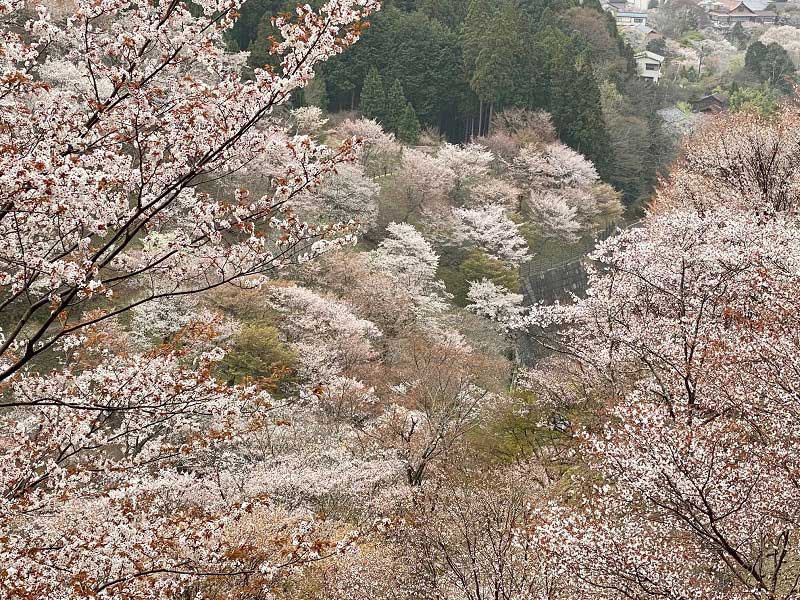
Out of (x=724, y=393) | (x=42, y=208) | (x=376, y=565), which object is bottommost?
(x=376, y=565)

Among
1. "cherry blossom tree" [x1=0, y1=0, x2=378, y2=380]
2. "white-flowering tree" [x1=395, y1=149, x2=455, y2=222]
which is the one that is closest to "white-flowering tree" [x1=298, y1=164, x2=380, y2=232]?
"white-flowering tree" [x1=395, y1=149, x2=455, y2=222]

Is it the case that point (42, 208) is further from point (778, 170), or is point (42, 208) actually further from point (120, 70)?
point (778, 170)

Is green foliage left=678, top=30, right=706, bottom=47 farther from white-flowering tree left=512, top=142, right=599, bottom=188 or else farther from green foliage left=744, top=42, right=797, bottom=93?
white-flowering tree left=512, top=142, right=599, bottom=188

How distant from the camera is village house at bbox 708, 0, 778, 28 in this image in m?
91.9

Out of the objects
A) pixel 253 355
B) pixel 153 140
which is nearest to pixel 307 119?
pixel 253 355

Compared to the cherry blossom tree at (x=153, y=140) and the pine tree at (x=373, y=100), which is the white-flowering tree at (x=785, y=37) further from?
the cherry blossom tree at (x=153, y=140)

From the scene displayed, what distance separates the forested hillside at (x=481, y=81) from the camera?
38562mm

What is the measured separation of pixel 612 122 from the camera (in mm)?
41844

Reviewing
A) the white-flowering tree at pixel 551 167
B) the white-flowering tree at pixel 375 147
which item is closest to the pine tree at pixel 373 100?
the white-flowering tree at pixel 375 147

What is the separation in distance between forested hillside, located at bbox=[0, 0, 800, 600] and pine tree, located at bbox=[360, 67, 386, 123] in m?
5.14

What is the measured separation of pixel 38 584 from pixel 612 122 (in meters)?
41.7

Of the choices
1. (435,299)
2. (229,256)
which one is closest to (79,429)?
(229,256)

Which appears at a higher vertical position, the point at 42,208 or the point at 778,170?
the point at 42,208

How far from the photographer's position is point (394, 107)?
37.0m
